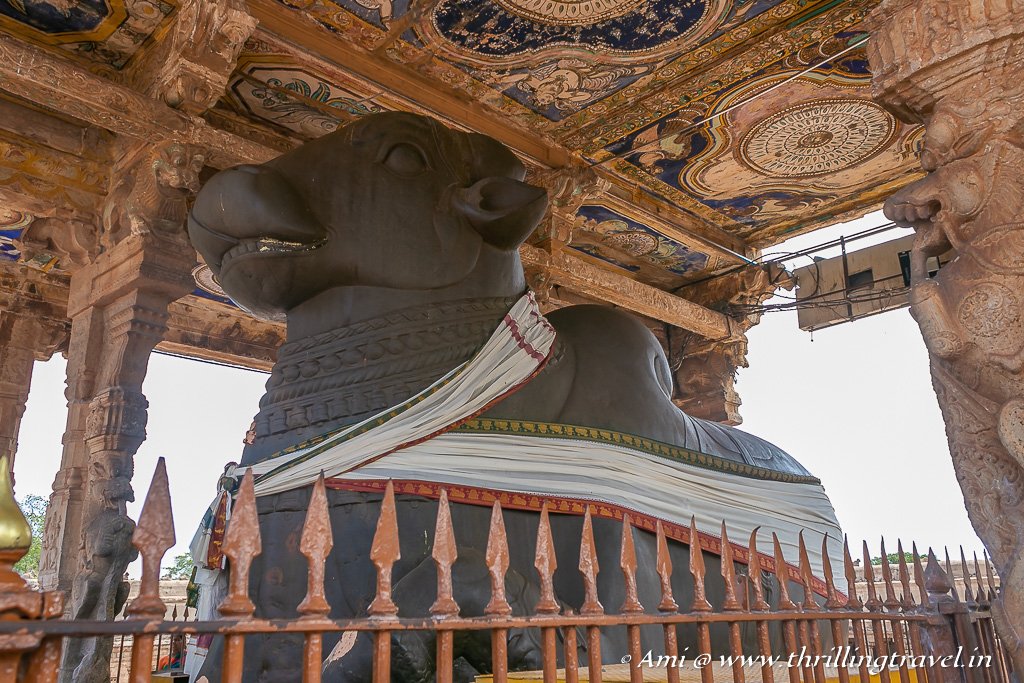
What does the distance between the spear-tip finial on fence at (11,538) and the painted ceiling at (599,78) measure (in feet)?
12.5

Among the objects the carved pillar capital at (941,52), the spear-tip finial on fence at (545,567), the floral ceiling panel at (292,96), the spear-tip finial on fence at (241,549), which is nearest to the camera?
the spear-tip finial on fence at (241,549)

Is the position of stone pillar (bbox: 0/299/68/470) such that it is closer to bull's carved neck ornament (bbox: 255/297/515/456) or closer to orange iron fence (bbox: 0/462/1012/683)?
bull's carved neck ornament (bbox: 255/297/515/456)

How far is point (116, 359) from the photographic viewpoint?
4.79m

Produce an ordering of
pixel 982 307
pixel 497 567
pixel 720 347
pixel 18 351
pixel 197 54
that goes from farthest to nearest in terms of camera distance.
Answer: pixel 720 347 → pixel 18 351 → pixel 197 54 → pixel 982 307 → pixel 497 567

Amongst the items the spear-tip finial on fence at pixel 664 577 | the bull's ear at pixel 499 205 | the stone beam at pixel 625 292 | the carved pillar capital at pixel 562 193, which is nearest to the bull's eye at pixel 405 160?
the bull's ear at pixel 499 205

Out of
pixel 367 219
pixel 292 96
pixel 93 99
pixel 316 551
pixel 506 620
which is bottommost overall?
pixel 506 620

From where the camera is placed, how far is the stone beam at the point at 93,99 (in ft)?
13.6

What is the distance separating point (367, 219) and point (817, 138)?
176 inches

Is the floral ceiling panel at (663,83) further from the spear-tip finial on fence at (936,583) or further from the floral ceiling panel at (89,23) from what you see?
the spear-tip finial on fence at (936,583)

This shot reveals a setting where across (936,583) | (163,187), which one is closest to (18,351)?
(163,187)

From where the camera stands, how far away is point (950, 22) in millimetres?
2064

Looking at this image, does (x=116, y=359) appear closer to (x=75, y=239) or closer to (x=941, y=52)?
(x=75, y=239)

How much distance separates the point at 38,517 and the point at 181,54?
1530 cm

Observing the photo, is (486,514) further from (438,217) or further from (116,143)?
(116,143)
